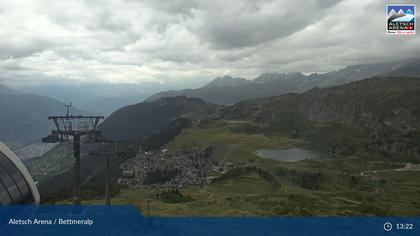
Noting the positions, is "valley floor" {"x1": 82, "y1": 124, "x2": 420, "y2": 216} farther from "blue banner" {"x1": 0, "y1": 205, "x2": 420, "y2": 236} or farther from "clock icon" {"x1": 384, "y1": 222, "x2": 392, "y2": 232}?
"clock icon" {"x1": 384, "y1": 222, "x2": 392, "y2": 232}

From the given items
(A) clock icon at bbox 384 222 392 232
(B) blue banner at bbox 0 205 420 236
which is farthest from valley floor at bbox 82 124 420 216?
(A) clock icon at bbox 384 222 392 232

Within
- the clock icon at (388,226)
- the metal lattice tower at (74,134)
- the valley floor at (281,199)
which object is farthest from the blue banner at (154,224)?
the valley floor at (281,199)

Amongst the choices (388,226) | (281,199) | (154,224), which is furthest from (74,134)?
(281,199)

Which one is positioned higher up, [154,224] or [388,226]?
[154,224]

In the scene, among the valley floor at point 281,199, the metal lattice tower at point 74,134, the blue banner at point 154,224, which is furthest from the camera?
the valley floor at point 281,199

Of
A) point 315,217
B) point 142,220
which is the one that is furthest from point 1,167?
point 315,217

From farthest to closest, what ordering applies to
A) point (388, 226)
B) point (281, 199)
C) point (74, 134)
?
point (281, 199), point (388, 226), point (74, 134)

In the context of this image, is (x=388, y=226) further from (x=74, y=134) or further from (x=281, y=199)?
Result: (x=74, y=134)

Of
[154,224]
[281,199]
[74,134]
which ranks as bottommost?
[281,199]

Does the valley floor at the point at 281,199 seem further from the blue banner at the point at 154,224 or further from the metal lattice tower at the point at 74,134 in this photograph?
the metal lattice tower at the point at 74,134
